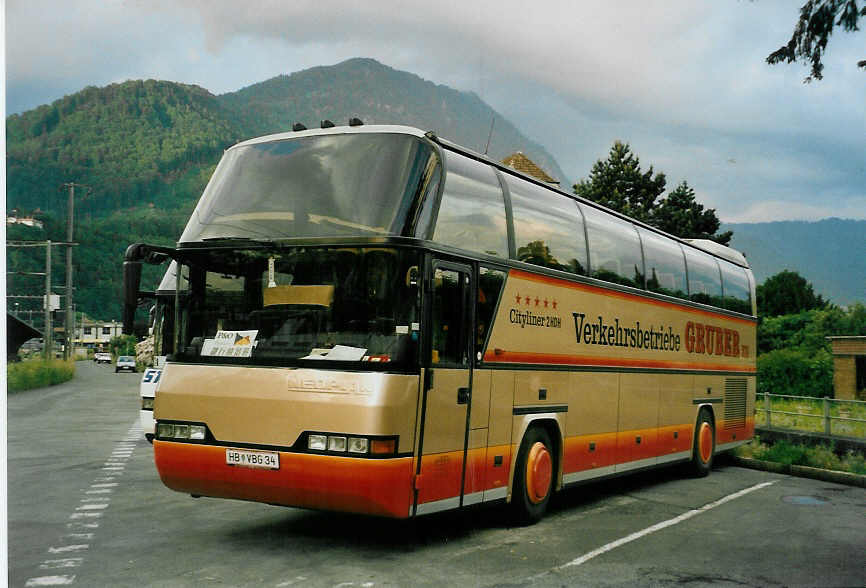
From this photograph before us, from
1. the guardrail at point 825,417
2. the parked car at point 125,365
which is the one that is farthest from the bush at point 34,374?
the guardrail at point 825,417

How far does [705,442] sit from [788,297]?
75893mm

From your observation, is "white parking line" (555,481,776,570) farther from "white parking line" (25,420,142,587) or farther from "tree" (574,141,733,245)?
"tree" (574,141,733,245)

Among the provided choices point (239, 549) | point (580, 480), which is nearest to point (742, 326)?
point (580, 480)

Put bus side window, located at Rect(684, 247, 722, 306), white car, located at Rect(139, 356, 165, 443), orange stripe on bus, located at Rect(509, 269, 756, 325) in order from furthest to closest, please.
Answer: bus side window, located at Rect(684, 247, 722, 306), white car, located at Rect(139, 356, 165, 443), orange stripe on bus, located at Rect(509, 269, 756, 325)

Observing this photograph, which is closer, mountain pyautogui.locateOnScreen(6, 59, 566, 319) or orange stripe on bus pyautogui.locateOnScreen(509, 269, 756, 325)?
orange stripe on bus pyautogui.locateOnScreen(509, 269, 756, 325)

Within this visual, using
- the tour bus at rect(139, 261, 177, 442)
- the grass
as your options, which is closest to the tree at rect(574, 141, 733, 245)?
the grass

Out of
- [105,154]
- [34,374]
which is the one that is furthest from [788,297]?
[105,154]

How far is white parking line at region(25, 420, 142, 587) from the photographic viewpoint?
745 centimetres

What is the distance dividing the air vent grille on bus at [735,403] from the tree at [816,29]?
8.32m

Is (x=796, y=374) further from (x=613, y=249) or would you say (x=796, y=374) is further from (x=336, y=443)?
(x=336, y=443)

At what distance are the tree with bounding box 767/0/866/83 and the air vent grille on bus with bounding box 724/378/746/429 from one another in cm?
832

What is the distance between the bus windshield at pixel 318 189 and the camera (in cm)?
845

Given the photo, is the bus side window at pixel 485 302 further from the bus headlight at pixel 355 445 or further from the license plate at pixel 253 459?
the license plate at pixel 253 459

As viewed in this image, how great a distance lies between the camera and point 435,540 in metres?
9.30
